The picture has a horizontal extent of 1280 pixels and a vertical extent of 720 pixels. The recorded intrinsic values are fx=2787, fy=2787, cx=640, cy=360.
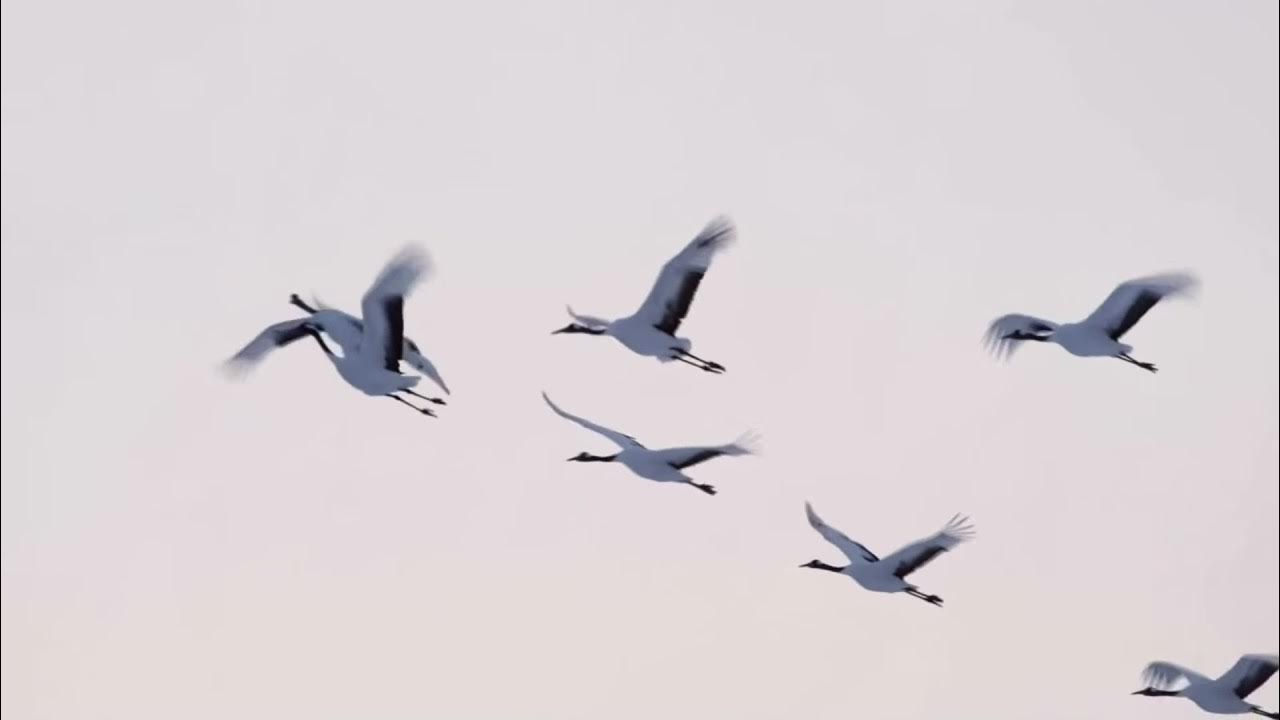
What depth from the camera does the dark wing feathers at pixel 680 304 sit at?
129 ft

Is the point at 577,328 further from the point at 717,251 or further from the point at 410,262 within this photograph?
the point at 410,262

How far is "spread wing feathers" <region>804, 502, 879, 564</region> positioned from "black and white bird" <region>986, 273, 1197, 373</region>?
4594mm

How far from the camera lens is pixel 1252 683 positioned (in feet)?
142

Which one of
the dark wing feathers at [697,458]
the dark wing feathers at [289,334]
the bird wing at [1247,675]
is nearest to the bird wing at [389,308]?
the dark wing feathers at [289,334]

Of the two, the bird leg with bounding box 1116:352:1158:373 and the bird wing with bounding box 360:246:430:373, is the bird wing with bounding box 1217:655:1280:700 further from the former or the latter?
the bird wing with bounding box 360:246:430:373

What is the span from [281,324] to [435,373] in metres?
2.43

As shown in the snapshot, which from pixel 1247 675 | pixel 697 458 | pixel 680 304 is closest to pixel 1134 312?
pixel 1247 675

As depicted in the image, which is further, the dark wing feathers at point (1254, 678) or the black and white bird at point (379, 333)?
the dark wing feathers at point (1254, 678)

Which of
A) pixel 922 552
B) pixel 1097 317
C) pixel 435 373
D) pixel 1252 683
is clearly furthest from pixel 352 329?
pixel 1252 683

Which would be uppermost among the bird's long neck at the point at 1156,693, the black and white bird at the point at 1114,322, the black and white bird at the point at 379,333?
the black and white bird at the point at 1114,322

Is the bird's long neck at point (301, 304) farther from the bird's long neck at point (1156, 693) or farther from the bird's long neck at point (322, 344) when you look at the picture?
the bird's long neck at point (1156, 693)

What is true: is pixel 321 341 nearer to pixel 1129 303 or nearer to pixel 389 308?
pixel 389 308

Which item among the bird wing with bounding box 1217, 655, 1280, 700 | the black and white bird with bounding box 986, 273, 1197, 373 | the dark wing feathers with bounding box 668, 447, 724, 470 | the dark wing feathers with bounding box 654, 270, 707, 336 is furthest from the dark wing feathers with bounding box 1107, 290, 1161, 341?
the dark wing feathers with bounding box 668, 447, 724, 470

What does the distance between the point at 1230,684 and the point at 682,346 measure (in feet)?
34.6
